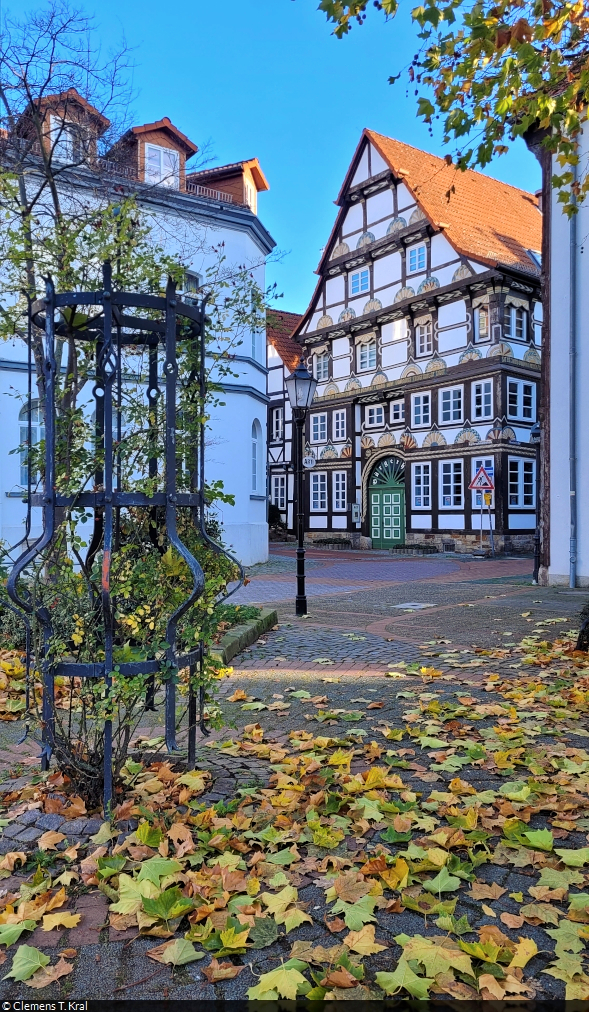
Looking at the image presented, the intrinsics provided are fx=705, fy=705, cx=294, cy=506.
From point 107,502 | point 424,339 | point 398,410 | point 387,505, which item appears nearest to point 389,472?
point 387,505

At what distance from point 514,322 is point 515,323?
2.8 inches

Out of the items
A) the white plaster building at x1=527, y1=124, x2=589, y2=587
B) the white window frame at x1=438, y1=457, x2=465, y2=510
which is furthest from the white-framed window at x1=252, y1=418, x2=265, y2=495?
the white window frame at x1=438, y1=457, x2=465, y2=510

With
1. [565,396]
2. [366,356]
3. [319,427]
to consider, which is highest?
[366,356]

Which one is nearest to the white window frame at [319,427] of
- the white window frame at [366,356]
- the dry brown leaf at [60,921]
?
the white window frame at [366,356]

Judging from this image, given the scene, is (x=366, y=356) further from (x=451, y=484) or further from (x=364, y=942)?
(x=364, y=942)

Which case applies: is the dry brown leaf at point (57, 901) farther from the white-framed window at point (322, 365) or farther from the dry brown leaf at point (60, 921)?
the white-framed window at point (322, 365)

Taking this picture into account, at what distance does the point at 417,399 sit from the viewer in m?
27.1

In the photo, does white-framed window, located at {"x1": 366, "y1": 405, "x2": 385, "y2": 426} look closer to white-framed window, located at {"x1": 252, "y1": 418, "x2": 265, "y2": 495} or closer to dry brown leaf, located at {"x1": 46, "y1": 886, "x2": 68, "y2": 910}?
white-framed window, located at {"x1": 252, "y1": 418, "x2": 265, "y2": 495}

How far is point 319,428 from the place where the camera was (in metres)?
32.4

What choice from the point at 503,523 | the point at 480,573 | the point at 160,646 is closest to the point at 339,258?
the point at 503,523

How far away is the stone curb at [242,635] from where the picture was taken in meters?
6.28

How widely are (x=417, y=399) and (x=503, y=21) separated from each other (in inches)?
859

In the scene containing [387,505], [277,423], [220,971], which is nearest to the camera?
[220,971]

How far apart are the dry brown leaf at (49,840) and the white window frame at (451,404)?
23874 millimetres
